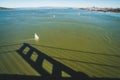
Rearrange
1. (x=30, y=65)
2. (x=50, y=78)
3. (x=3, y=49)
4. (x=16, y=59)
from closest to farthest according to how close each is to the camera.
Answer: (x=50, y=78) → (x=30, y=65) → (x=16, y=59) → (x=3, y=49)

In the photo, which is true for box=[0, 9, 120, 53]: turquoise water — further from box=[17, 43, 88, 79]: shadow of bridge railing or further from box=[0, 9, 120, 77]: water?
box=[17, 43, 88, 79]: shadow of bridge railing

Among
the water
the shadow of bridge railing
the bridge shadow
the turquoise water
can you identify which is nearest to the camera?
the bridge shadow

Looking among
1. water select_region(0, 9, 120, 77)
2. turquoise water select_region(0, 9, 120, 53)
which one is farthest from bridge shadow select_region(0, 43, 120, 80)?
turquoise water select_region(0, 9, 120, 53)

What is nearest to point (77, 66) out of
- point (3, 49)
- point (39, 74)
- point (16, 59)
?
A: point (39, 74)

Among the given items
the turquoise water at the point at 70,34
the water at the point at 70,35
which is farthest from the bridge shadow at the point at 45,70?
the turquoise water at the point at 70,34

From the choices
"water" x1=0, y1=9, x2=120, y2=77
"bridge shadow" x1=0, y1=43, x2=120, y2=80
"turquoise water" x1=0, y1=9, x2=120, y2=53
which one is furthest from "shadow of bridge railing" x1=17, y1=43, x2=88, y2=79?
"turquoise water" x1=0, y1=9, x2=120, y2=53

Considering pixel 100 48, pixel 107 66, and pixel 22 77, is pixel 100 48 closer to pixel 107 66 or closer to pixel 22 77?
pixel 107 66

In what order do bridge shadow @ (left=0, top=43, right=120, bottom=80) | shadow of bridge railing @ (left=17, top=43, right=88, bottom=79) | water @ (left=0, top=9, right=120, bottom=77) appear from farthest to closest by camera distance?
water @ (left=0, top=9, right=120, bottom=77) → shadow of bridge railing @ (left=17, top=43, right=88, bottom=79) → bridge shadow @ (left=0, top=43, right=120, bottom=80)

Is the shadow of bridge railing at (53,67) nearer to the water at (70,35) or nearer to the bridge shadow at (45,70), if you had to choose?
the bridge shadow at (45,70)

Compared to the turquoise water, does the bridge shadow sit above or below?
below

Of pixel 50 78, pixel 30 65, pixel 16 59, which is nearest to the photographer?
pixel 50 78

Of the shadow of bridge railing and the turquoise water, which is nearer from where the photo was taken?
the shadow of bridge railing
